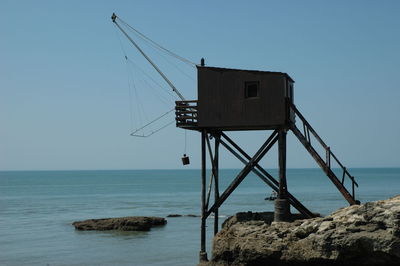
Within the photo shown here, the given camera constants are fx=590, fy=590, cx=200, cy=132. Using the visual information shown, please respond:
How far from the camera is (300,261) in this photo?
2020 centimetres

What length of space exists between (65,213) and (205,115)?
140 feet

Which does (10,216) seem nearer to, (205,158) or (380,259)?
(205,158)

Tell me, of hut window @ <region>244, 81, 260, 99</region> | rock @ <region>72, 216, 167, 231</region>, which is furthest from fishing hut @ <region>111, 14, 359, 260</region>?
rock @ <region>72, 216, 167, 231</region>

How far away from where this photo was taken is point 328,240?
1975 centimetres

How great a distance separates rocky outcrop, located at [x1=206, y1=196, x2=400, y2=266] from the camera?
19.2m

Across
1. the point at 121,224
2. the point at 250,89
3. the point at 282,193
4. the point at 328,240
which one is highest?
the point at 250,89

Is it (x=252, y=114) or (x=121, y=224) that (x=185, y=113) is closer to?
(x=252, y=114)

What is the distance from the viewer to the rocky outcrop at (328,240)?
1917cm

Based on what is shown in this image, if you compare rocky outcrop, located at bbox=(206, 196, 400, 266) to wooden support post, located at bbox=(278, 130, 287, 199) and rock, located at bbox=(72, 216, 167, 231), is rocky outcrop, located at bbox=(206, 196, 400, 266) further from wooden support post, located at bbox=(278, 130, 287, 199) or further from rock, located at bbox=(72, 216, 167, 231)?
rock, located at bbox=(72, 216, 167, 231)

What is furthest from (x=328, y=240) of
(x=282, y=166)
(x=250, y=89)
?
(x=250, y=89)

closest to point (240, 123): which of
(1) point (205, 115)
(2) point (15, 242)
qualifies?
(1) point (205, 115)

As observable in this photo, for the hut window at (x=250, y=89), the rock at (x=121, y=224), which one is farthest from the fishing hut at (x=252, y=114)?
the rock at (x=121, y=224)

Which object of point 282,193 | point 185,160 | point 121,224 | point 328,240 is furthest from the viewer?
point 121,224

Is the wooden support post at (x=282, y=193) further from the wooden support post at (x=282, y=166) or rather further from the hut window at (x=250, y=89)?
the hut window at (x=250, y=89)
